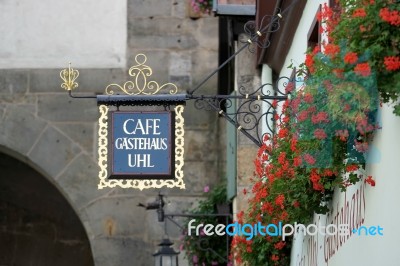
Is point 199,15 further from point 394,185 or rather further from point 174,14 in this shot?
point 394,185

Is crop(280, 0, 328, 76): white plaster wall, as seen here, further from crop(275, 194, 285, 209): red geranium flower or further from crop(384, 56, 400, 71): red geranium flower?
crop(384, 56, 400, 71): red geranium flower

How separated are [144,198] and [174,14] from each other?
196cm

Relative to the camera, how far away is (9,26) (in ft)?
60.2

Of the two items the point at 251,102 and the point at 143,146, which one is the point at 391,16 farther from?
the point at 251,102

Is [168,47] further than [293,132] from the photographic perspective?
Yes

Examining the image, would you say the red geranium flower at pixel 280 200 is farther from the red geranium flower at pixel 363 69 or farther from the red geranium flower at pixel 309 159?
the red geranium flower at pixel 363 69

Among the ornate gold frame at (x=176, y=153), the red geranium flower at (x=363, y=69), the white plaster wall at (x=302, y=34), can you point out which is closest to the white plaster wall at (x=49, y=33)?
the white plaster wall at (x=302, y=34)

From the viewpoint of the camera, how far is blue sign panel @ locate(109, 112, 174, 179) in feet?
34.7

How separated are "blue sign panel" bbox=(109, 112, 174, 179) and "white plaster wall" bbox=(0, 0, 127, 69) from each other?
773 centimetres

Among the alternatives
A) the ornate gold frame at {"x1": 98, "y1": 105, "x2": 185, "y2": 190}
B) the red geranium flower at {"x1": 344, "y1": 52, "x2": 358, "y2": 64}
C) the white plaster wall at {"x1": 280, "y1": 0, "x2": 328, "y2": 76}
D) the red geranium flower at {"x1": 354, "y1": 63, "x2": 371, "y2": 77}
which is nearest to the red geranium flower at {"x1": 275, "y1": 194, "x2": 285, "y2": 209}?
the ornate gold frame at {"x1": 98, "y1": 105, "x2": 185, "y2": 190}

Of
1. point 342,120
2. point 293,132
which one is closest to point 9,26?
point 293,132

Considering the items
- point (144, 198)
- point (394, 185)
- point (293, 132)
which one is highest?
point (144, 198)

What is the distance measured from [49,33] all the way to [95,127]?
109cm
